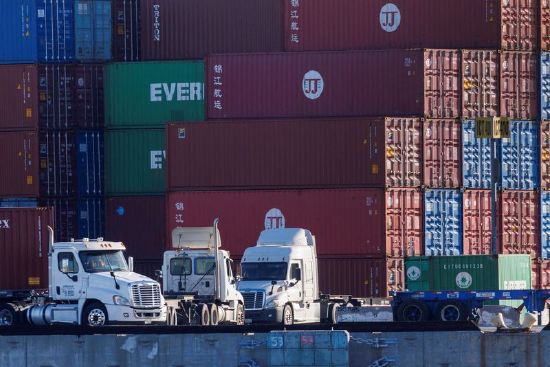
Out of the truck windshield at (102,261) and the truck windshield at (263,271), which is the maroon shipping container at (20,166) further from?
the truck windshield at (102,261)

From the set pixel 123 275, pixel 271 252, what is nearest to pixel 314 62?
pixel 271 252

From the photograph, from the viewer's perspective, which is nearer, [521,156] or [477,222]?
[477,222]

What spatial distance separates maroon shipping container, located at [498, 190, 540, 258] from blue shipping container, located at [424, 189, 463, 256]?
1.62 meters

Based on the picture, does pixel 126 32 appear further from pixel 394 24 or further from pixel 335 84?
pixel 394 24

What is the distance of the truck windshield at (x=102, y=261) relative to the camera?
33781 mm

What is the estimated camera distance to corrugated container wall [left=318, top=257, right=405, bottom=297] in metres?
46.2

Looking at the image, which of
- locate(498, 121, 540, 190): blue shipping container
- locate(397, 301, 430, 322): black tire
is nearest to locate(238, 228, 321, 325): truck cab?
locate(397, 301, 430, 322): black tire

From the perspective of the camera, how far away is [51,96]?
51406 millimetres

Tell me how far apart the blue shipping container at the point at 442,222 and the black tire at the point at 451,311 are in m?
7.28

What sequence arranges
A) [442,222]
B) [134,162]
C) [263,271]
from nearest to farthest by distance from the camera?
[263,271], [442,222], [134,162]

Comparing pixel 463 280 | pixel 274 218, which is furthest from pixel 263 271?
pixel 274 218

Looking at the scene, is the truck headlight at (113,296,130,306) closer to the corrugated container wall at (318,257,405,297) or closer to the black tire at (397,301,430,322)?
the black tire at (397,301,430,322)

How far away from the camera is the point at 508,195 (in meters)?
49.3

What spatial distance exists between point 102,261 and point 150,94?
18165mm
